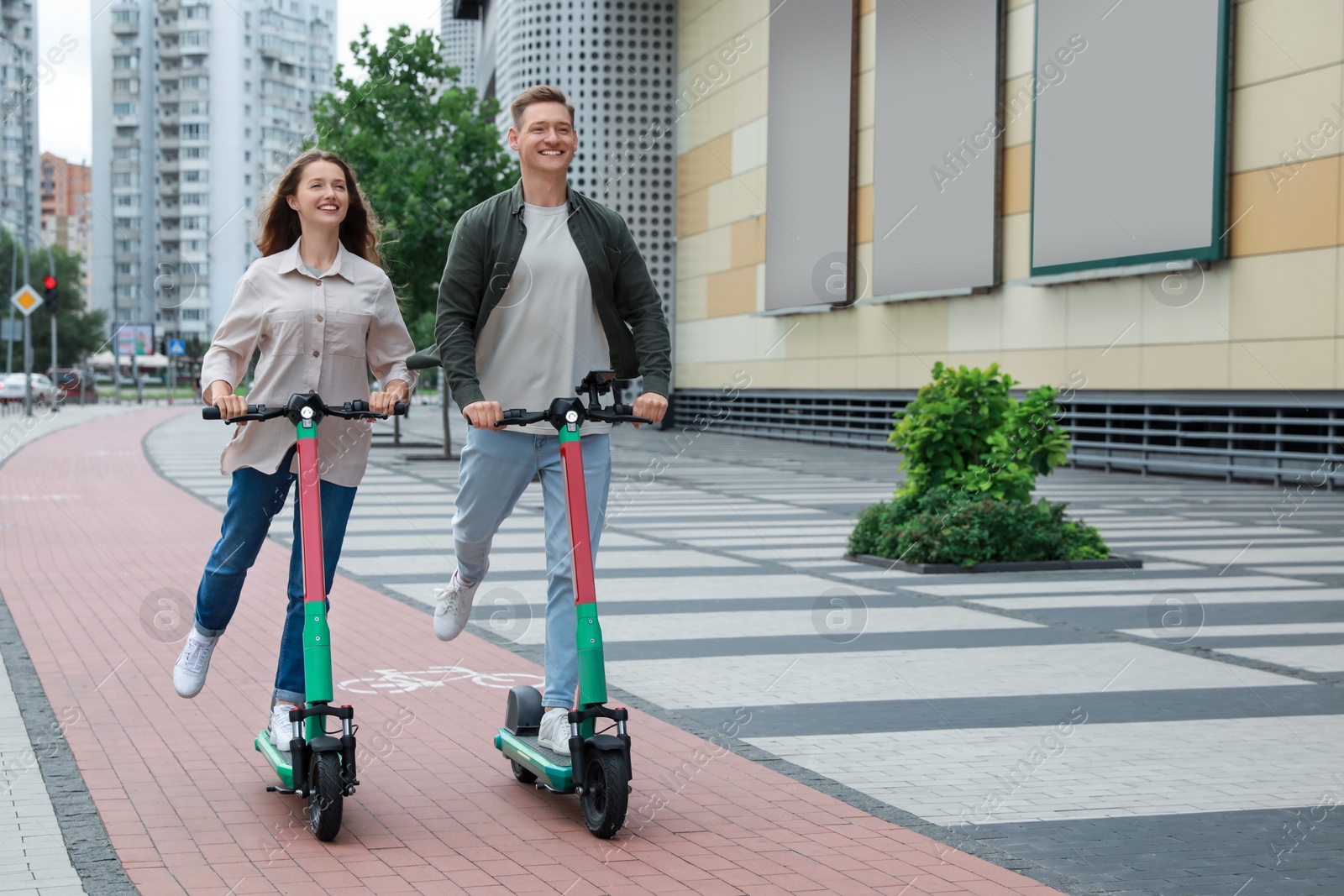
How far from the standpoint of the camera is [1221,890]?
3711 mm

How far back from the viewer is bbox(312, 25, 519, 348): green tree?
79.7 ft

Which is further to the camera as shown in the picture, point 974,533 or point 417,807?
point 974,533

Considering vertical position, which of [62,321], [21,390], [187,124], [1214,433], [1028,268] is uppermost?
[187,124]

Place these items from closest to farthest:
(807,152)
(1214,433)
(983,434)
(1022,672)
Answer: (1022,672) → (983,434) → (1214,433) → (807,152)

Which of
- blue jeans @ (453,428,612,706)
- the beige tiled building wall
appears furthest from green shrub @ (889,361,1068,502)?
the beige tiled building wall

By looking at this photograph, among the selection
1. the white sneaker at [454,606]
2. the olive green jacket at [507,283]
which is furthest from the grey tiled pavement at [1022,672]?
the olive green jacket at [507,283]

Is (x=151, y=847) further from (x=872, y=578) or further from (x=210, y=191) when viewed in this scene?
(x=210, y=191)

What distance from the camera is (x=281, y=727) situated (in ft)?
14.9

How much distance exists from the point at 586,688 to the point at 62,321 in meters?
97.5

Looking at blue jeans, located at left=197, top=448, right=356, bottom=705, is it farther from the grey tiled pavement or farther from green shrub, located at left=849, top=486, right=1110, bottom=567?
green shrub, located at left=849, top=486, right=1110, bottom=567

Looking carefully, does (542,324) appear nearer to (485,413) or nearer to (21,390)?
(485,413)

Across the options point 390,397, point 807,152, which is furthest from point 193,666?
point 807,152

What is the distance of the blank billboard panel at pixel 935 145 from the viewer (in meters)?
24.5

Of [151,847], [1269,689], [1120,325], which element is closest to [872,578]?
[1269,689]
